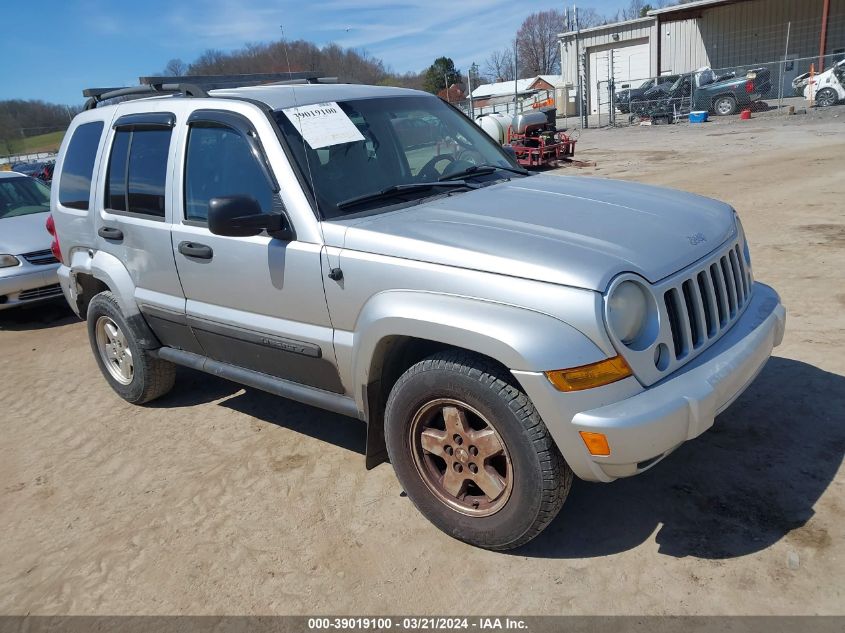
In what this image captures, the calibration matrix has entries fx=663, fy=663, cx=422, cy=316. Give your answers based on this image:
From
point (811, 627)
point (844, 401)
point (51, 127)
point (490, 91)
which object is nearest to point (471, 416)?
point (811, 627)

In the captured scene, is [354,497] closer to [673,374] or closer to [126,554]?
[126,554]

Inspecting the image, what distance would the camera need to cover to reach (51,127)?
157 feet

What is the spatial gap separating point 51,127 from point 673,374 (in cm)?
5487

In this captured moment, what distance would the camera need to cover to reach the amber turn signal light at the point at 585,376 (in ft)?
8.05

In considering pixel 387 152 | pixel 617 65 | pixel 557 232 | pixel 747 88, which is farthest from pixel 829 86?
pixel 557 232

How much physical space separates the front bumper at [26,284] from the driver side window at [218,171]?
4745mm

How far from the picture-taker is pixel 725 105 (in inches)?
1041

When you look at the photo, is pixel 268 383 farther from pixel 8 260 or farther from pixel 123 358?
pixel 8 260

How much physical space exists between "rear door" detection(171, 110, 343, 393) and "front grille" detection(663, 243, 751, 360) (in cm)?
159

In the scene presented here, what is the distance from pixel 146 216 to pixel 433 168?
182 centimetres

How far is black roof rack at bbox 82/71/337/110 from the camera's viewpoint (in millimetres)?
4211

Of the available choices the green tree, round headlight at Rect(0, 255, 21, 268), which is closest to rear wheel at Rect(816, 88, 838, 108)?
round headlight at Rect(0, 255, 21, 268)

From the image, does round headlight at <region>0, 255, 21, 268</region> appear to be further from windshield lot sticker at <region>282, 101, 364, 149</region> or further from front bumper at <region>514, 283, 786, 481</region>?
front bumper at <region>514, 283, 786, 481</region>

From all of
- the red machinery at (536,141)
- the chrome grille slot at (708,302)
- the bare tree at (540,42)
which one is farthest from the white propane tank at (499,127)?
the bare tree at (540,42)
